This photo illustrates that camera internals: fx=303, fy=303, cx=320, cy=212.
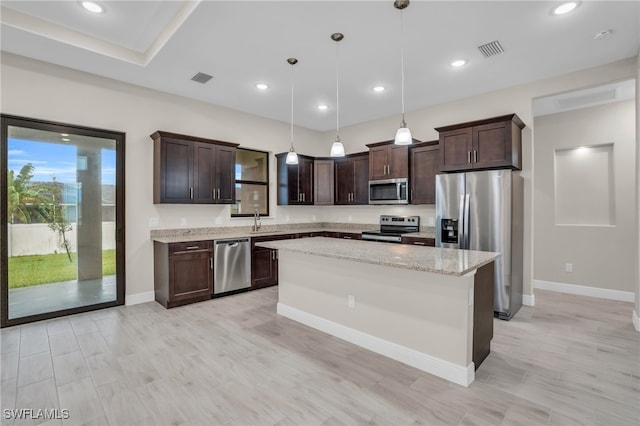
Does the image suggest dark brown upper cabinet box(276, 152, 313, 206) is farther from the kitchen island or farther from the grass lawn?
the grass lawn

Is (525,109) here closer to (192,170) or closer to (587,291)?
(587,291)

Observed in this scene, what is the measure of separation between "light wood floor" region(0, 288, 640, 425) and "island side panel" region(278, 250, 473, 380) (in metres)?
0.23

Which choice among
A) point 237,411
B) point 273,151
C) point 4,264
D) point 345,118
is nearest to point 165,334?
point 237,411

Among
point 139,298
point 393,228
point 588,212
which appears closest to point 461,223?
point 393,228

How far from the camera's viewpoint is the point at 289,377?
7.98 feet

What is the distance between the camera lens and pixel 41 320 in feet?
11.9

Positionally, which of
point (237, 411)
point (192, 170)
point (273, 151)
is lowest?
point (237, 411)

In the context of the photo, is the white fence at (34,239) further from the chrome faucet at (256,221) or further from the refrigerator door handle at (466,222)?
the refrigerator door handle at (466,222)

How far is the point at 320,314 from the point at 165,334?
1680mm

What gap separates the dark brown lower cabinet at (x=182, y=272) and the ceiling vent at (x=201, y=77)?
2226mm

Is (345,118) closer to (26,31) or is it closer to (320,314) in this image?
(320,314)

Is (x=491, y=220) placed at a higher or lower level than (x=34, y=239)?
higher

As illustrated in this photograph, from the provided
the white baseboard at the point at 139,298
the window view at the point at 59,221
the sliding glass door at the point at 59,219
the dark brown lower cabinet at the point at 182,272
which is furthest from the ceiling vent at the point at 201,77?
the white baseboard at the point at 139,298

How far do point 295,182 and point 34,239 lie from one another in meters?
3.91
